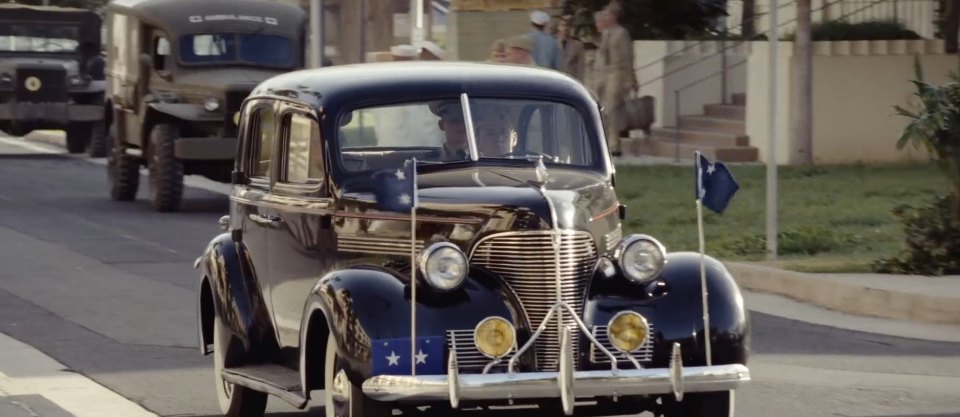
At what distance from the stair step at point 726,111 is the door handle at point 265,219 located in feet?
54.5

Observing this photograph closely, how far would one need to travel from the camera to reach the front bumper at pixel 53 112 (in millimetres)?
29531

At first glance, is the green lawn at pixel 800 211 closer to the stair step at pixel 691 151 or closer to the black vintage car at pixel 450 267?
the stair step at pixel 691 151

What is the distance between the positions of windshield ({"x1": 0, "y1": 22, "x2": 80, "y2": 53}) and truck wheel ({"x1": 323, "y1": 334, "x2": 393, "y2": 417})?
24.3 m

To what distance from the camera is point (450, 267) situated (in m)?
7.45

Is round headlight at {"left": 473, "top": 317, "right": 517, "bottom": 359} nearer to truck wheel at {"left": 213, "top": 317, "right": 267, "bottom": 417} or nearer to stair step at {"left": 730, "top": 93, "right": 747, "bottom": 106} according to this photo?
truck wheel at {"left": 213, "top": 317, "right": 267, "bottom": 417}

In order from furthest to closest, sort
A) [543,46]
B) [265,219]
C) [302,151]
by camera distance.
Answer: [543,46], [265,219], [302,151]

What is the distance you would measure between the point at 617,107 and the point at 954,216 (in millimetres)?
11026

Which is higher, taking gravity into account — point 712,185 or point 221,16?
point 221,16

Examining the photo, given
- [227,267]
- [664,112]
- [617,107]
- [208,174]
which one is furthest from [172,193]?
[227,267]

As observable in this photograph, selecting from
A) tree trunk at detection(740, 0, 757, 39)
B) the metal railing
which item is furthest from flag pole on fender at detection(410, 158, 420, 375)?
tree trunk at detection(740, 0, 757, 39)

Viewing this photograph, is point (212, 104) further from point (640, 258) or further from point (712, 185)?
point (640, 258)

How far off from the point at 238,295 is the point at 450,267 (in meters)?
1.80

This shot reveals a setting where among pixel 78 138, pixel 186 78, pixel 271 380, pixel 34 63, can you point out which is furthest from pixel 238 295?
pixel 78 138

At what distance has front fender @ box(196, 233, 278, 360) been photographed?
8.84 metres
